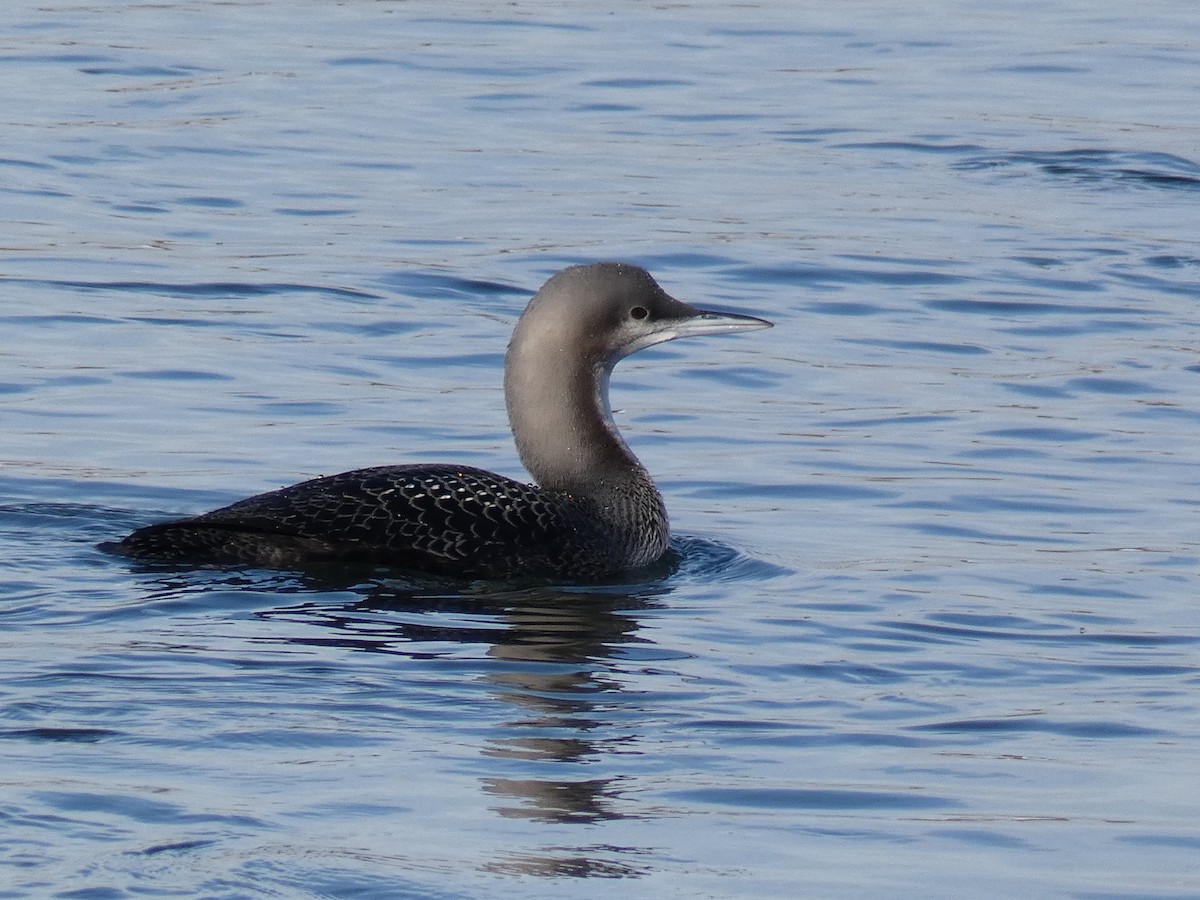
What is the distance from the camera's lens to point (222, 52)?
59.2 feet

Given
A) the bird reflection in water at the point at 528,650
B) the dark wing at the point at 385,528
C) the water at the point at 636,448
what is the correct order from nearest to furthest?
1. the water at the point at 636,448
2. the bird reflection in water at the point at 528,650
3. the dark wing at the point at 385,528

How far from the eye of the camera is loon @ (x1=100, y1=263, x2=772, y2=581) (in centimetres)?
721

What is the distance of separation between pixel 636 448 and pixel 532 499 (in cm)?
196

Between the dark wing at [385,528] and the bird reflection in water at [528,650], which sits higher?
the dark wing at [385,528]

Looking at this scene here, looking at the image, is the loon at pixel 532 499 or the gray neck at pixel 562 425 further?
the gray neck at pixel 562 425

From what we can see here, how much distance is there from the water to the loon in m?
0.12

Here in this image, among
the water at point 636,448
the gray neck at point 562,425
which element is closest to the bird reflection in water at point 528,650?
the water at point 636,448

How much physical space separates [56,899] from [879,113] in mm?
12856

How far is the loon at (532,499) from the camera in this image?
284 inches

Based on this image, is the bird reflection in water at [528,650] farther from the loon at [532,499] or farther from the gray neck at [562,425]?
the gray neck at [562,425]

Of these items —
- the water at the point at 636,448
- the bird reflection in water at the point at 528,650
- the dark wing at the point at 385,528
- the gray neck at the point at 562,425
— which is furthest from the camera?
the gray neck at the point at 562,425

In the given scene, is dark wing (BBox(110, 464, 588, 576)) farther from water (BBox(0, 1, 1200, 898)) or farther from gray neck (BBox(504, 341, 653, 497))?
gray neck (BBox(504, 341, 653, 497))

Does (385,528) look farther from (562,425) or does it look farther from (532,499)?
(562,425)

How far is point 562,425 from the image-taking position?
8109mm
